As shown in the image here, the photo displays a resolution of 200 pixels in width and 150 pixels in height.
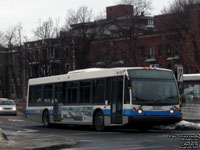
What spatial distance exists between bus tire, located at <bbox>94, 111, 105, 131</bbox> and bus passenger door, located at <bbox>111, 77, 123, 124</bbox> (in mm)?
967

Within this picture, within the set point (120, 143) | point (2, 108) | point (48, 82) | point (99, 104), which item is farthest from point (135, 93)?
point (2, 108)

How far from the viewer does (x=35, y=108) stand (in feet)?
103

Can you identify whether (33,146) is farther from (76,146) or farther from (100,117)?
(100,117)

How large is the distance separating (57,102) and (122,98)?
707 cm

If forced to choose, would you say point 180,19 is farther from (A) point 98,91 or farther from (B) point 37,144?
(B) point 37,144

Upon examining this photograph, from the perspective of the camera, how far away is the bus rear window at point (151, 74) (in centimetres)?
2259

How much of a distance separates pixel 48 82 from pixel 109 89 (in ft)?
24.6

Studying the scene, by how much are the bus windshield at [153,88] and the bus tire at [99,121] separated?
2.54 m

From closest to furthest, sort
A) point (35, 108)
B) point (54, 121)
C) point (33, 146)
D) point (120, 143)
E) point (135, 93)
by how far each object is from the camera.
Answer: point (33, 146) < point (120, 143) < point (135, 93) < point (54, 121) < point (35, 108)

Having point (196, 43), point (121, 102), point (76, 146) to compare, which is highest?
point (196, 43)

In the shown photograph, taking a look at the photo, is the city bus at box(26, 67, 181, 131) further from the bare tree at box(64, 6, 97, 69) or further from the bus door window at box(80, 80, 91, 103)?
the bare tree at box(64, 6, 97, 69)

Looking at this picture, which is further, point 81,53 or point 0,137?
point 81,53

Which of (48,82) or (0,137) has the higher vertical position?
(48,82)

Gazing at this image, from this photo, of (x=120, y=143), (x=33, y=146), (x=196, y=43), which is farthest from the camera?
(x=196, y=43)
